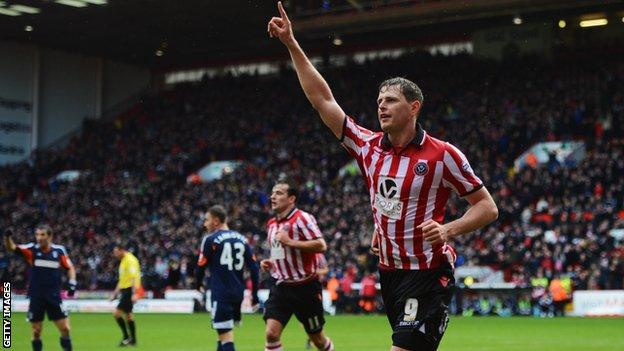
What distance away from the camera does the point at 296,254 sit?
1323 centimetres

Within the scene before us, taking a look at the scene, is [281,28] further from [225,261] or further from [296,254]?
[225,261]

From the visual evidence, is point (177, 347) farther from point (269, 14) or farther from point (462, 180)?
point (269, 14)

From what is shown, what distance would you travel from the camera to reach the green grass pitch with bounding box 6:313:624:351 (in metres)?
19.0

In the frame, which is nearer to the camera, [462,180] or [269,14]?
[462,180]

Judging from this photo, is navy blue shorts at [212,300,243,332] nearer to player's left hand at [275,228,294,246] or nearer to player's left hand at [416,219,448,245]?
player's left hand at [275,228,294,246]

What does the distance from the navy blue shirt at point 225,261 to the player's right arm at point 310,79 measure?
22.1 feet

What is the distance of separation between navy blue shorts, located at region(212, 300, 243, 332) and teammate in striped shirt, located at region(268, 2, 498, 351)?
20.3ft

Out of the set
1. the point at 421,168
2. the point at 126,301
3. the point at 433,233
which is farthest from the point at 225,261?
the point at 126,301

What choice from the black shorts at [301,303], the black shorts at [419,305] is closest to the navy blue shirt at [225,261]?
the black shorts at [301,303]

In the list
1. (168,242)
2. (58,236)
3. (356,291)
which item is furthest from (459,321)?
(58,236)

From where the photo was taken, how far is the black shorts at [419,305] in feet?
23.7

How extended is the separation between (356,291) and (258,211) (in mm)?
7699

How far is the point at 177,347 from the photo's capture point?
62.8 feet

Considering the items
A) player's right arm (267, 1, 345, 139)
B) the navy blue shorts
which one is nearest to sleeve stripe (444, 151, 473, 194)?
player's right arm (267, 1, 345, 139)
